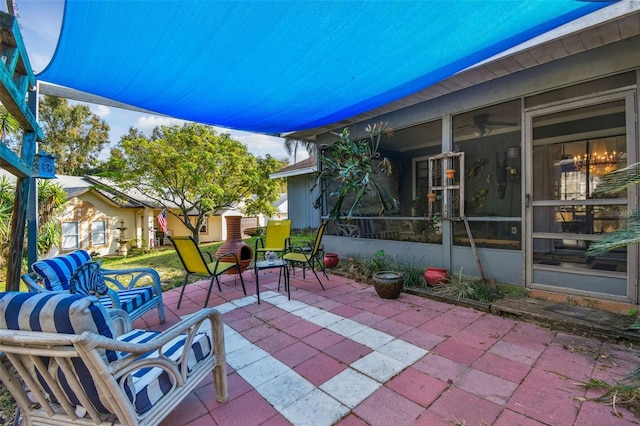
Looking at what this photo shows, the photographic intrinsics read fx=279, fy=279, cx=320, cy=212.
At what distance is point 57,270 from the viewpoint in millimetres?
2488

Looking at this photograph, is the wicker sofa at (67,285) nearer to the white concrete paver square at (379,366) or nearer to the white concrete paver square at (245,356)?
the white concrete paver square at (245,356)

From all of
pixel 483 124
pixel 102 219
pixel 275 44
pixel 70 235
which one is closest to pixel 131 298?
pixel 275 44

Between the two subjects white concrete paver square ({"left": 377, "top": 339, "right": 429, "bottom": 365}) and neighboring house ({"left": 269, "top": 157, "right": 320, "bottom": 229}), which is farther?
neighboring house ({"left": 269, "top": 157, "right": 320, "bottom": 229})

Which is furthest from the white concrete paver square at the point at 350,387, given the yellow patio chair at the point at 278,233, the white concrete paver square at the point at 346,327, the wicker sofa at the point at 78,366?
the yellow patio chair at the point at 278,233

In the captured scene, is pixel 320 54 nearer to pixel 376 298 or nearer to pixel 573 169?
pixel 376 298

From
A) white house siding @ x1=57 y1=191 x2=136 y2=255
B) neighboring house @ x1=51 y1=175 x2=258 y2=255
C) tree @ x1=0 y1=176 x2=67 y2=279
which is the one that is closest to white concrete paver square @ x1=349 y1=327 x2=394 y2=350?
tree @ x1=0 y1=176 x2=67 y2=279

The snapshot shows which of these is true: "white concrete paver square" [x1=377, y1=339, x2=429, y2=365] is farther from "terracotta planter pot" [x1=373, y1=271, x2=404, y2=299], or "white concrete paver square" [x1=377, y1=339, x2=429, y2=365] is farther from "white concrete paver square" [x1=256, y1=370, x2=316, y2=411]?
"terracotta planter pot" [x1=373, y1=271, x2=404, y2=299]

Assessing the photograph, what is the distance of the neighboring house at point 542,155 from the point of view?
3.04 metres

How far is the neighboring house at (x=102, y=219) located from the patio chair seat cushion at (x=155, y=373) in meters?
10.1

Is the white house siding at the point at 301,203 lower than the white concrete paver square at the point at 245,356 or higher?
higher

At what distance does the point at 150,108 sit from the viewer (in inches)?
151

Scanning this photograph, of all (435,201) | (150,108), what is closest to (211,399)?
(150,108)

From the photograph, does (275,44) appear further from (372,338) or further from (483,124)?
(483,124)

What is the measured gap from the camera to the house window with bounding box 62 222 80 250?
11242 mm
